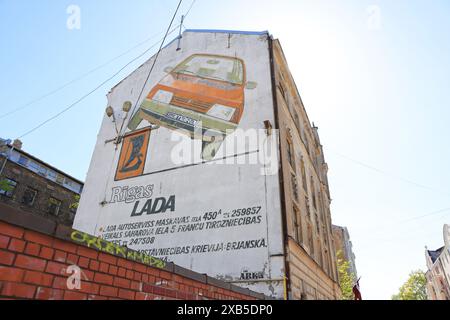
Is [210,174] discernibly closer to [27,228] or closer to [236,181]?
[236,181]

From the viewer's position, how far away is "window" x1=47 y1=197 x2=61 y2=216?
26.6m

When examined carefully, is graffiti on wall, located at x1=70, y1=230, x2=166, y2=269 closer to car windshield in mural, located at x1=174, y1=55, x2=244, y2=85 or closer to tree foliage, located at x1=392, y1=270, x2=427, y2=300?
car windshield in mural, located at x1=174, y1=55, x2=244, y2=85

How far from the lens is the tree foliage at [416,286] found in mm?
60938

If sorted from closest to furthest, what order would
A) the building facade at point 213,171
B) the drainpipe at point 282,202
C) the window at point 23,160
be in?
1. the drainpipe at point 282,202
2. the building facade at point 213,171
3. the window at point 23,160

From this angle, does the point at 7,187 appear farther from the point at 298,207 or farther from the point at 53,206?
the point at 298,207

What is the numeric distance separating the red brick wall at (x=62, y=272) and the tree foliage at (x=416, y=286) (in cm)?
7474

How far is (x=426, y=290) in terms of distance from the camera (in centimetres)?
6019

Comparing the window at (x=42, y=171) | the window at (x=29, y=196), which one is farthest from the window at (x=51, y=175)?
the window at (x=29, y=196)

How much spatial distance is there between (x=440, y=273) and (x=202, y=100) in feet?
176

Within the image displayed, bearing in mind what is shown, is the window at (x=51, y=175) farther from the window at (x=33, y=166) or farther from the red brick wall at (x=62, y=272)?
the red brick wall at (x=62, y=272)

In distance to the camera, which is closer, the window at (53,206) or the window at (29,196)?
the window at (29,196)

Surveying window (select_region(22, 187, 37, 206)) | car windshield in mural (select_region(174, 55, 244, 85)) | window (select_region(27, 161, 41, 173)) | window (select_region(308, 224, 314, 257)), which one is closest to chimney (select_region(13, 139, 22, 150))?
window (select_region(27, 161, 41, 173))
